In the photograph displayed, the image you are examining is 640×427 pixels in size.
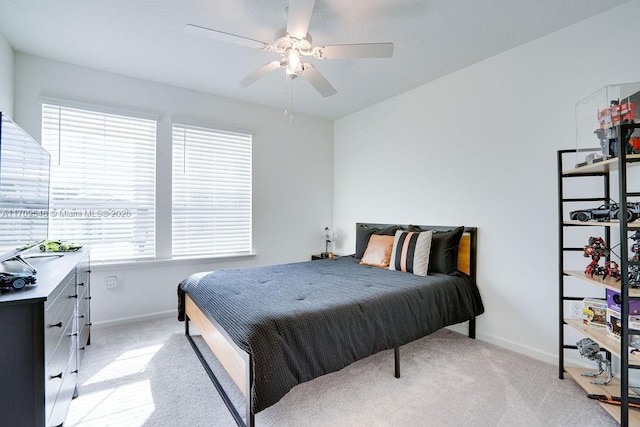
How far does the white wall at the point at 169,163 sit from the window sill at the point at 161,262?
0.05ft

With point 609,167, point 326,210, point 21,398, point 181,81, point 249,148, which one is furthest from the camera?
point 326,210

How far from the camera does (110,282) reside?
3.06 meters

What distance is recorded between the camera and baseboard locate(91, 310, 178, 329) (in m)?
3.00

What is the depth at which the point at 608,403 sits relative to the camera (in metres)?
1.75

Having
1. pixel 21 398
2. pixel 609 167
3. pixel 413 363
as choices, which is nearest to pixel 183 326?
pixel 21 398

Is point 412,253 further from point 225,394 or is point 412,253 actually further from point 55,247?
point 55,247

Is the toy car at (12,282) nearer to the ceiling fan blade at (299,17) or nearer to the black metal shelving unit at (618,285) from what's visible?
the ceiling fan blade at (299,17)

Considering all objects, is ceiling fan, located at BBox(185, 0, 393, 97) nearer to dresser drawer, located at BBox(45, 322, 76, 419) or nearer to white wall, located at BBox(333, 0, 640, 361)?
white wall, located at BBox(333, 0, 640, 361)

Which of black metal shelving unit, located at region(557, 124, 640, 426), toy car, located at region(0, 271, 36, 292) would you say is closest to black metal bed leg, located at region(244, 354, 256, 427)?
toy car, located at region(0, 271, 36, 292)

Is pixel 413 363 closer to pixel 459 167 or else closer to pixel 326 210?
pixel 459 167

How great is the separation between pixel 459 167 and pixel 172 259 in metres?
3.32

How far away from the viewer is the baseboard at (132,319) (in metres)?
3.00

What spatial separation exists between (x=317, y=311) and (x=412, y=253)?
143 cm

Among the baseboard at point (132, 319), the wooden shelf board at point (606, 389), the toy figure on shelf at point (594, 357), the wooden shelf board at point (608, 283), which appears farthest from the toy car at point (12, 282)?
the toy figure on shelf at point (594, 357)
